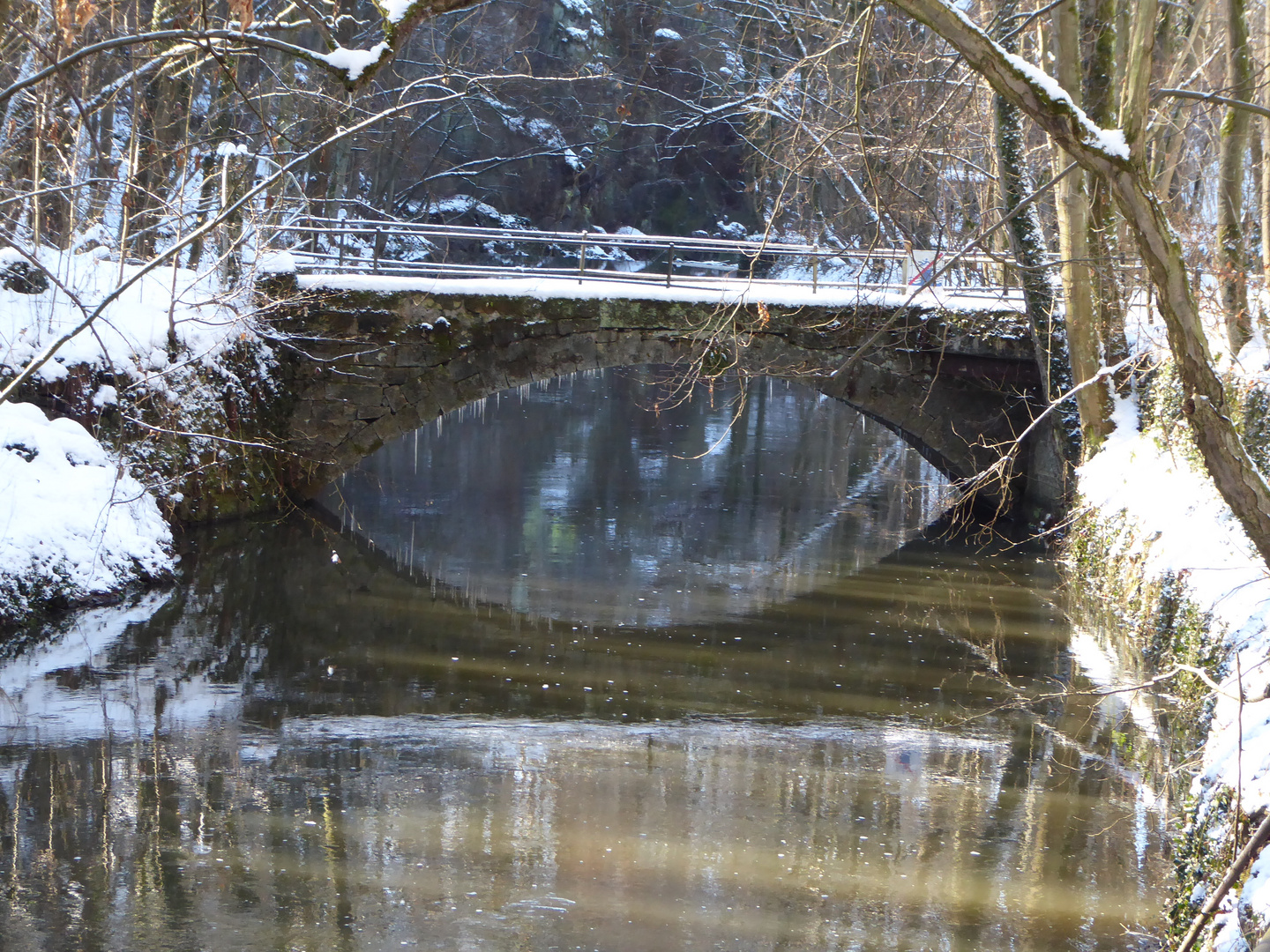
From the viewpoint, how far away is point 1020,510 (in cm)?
1327

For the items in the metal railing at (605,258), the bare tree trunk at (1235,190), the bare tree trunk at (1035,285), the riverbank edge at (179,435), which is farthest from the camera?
the bare tree trunk at (1035,285)

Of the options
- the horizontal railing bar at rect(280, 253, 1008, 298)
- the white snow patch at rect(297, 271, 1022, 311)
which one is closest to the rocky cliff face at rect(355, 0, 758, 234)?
the horizontal railing bar at rect(280, 253, 1008, 298)

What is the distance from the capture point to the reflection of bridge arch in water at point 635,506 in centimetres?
1035

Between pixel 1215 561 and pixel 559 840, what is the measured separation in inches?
Result: 184

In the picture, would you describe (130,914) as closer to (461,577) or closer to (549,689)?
(549,689)

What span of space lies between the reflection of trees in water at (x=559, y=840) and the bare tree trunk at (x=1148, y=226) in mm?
1928

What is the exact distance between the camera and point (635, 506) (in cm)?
1375

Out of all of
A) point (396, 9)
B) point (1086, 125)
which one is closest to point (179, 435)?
point (396, 9)

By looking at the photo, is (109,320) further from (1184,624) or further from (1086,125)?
(1184,624)

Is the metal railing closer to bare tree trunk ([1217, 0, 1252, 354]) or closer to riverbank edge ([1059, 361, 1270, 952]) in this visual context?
bare tree trunk ([1217, 0, 1252, 354])

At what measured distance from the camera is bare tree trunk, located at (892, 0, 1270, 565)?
402cm

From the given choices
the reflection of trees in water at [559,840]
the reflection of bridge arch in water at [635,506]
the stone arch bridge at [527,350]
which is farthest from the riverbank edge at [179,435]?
the reflection of trees in water at [559,840]

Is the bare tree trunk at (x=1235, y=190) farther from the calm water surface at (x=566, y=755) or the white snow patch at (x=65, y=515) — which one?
the white snow patch at (x=65, y=515)

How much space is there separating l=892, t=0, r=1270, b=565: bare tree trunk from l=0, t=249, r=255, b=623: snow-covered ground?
5.55m
